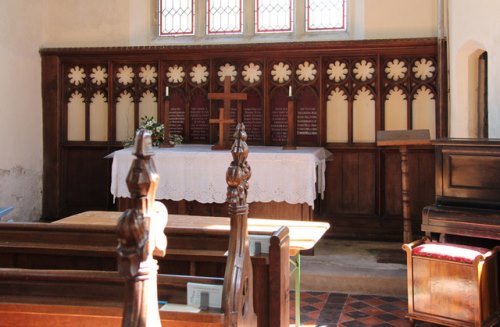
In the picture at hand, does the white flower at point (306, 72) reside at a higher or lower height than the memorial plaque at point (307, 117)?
higher

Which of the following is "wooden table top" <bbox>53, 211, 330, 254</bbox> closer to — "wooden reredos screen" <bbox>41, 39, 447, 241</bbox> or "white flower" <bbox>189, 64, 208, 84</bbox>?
"wooden reredos screen" <bbox>41, 39, 447, 241</bbox>

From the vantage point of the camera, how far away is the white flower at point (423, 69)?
6395 millimetres

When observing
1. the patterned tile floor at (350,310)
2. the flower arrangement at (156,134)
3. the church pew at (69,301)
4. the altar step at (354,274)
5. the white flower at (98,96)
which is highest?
the white flower at (98,96)

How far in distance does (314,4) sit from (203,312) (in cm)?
567

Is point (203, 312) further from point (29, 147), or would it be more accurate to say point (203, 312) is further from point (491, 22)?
point (29, 147)

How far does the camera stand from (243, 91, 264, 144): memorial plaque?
684 centimetres

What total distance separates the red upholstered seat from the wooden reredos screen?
98.9 inches

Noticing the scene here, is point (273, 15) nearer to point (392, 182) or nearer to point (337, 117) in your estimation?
point (337, 117)

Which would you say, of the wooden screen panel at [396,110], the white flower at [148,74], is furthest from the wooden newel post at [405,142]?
the white flower at [148,74]

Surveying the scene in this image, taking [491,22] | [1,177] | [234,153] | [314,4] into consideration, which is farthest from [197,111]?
[234,153]

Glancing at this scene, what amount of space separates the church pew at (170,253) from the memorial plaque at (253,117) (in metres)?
4.08

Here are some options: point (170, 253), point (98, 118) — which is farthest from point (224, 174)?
point (170, 253)

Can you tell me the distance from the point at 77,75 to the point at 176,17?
4.59ft

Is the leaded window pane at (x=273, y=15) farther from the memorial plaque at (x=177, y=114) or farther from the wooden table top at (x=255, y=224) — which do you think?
the wooden table top at (x=255, y=224)
